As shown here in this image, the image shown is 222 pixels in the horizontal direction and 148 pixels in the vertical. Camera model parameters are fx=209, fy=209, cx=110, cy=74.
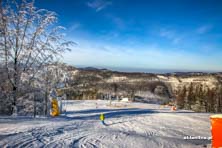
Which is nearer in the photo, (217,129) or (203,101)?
(217,129)

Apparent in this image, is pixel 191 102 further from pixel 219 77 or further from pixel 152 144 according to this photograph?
pixel 219 77

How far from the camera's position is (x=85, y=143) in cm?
669

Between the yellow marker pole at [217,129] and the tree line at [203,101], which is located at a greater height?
the yellow marker pole at [217,129]

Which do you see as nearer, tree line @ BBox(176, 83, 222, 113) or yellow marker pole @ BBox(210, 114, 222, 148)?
yellow marker pole @ BBox(210, 114, 222, 148)

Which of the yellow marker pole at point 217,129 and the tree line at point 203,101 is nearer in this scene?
the yellow marker pole at point 217,129

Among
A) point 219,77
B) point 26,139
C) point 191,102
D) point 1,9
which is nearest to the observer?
point 26,139

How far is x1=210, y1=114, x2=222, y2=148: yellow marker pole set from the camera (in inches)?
232

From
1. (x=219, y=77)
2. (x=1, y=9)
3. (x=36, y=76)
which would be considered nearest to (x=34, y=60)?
(x=36, y=76)

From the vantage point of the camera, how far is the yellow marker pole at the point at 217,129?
590 centimetres

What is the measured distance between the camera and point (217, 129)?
6047 mm

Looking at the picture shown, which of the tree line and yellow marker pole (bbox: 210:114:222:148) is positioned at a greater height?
yellow marker pole (bbox: 210:114:222:148)

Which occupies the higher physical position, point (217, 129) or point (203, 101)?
point (217, 129)

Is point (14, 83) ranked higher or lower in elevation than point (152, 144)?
higher

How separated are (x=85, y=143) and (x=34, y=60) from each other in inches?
347
